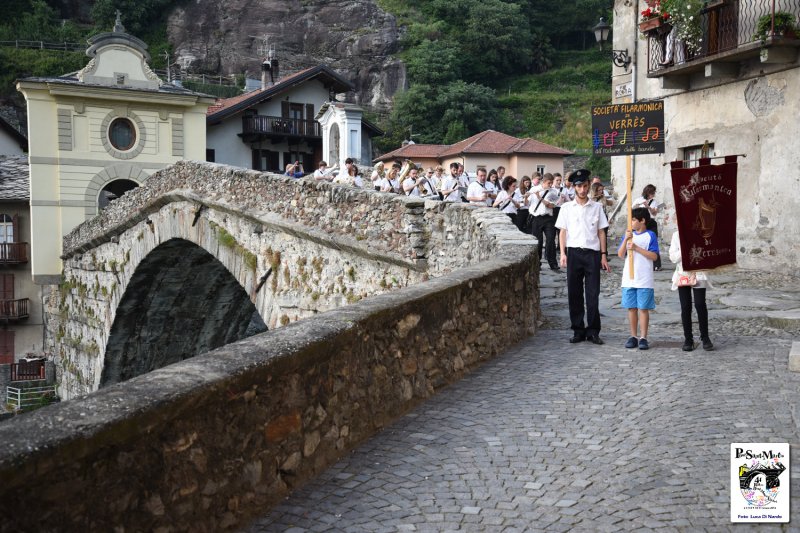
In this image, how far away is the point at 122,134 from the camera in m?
28.5

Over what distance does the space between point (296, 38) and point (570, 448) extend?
60.9m

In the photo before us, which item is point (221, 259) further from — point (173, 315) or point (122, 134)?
point (122, 134)

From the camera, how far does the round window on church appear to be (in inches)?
1118

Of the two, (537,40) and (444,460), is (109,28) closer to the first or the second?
(537,40)

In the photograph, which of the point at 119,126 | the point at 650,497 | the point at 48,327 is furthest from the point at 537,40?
the point at 650,497

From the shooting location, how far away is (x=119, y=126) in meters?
28.5

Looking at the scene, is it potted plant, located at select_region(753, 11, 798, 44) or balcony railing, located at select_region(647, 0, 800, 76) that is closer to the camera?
potted plant, located at select_region(753, 11, 798, 44)

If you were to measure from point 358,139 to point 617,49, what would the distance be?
8.79 metres

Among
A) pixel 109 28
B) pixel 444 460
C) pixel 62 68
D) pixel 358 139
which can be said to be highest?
pixel 109 28

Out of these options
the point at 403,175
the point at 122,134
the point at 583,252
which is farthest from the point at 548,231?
the point at 122,134

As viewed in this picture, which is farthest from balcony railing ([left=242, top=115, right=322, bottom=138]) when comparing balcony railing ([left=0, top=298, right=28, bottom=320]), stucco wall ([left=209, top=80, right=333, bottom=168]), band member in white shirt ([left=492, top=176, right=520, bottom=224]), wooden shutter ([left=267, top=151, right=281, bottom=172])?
band member in white shirt ([left=492, top=176, right=520, bottom=224])

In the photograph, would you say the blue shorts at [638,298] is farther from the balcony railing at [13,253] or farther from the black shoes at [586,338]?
the balcony railing at [13,253]

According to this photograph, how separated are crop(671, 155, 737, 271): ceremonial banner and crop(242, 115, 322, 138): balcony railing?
96.0 ft

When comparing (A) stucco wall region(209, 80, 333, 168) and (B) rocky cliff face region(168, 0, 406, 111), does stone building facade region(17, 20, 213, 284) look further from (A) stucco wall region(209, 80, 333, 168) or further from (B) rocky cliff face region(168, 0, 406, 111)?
(B) rocky cliff face region(168, 0, 406, 111)
